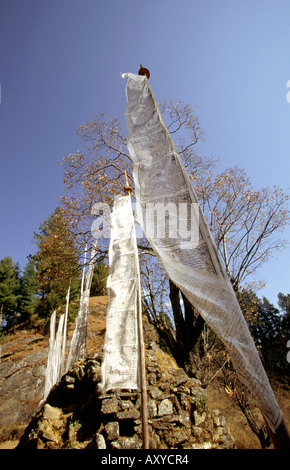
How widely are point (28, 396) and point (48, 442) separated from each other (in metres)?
8.00

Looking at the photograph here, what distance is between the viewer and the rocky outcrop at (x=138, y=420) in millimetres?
4625

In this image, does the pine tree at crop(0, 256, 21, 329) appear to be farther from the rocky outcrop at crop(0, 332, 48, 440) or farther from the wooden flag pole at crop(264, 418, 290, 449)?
the wooden flag pole at crop(264, 418, 290, 449)

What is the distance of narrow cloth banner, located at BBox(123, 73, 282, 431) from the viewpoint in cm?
196

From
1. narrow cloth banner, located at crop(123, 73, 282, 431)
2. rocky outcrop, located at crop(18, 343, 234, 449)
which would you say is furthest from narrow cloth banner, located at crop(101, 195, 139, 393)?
rocky outcrop, located at crop(18, 343, 234, 449)

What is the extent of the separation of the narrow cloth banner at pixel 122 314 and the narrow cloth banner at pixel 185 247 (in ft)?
3.36

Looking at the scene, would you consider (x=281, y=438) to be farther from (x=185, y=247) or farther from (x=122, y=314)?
(x=122, y=314)

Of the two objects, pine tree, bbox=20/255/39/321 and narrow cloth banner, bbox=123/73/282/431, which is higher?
pine tree, bbox=20/255/39/321

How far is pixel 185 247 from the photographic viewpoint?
2.76 metres

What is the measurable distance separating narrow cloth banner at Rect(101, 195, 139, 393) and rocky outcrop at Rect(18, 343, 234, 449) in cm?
266

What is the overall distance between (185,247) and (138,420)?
4.79 metres

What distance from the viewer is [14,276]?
2427 cm

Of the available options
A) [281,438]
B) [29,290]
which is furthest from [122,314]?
[29,290]
